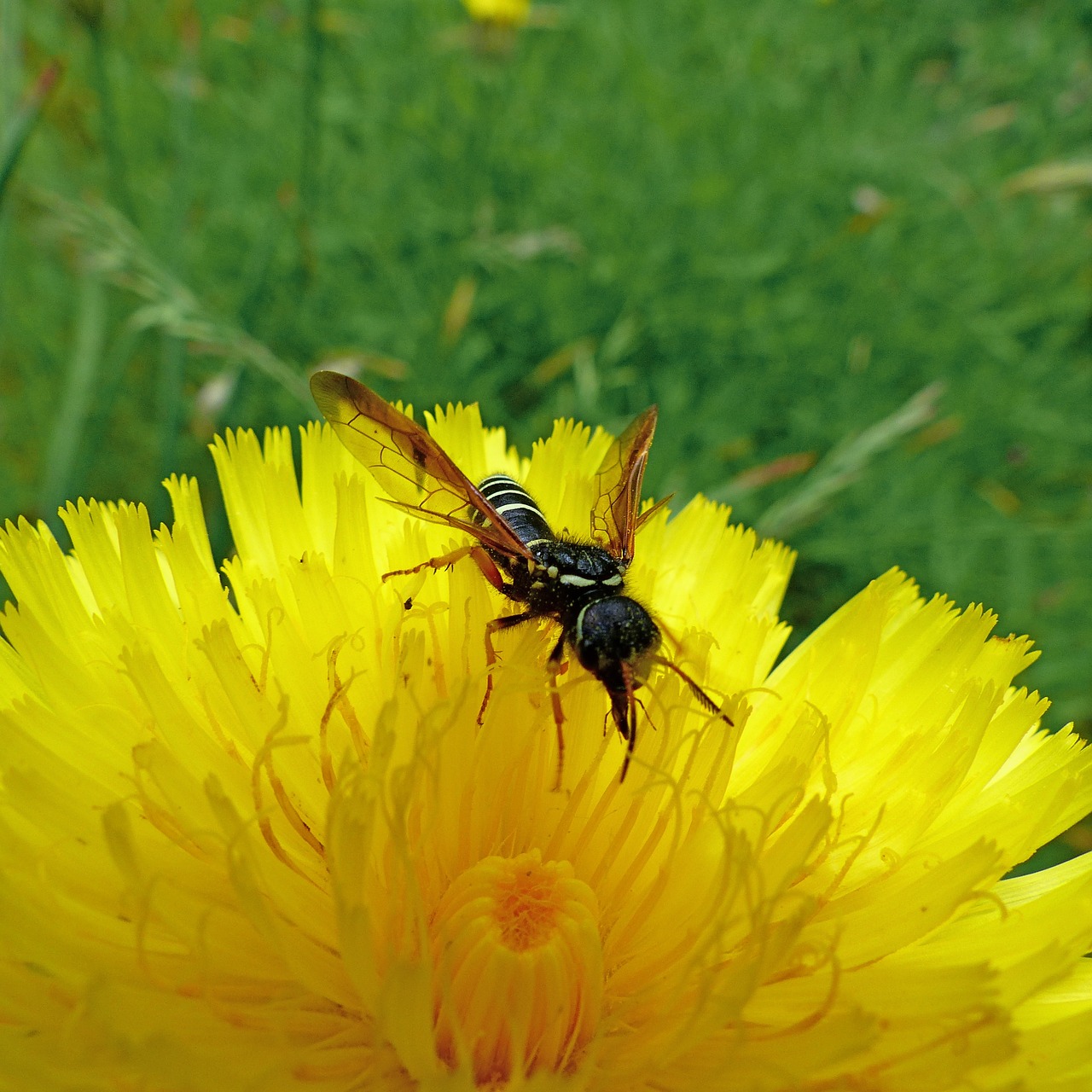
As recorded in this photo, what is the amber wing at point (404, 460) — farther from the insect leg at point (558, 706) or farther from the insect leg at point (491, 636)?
the insect leg at point (558, 706)

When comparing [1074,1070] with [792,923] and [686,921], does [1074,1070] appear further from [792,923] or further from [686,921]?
[686,921]

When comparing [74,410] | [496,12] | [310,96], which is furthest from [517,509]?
[496,12]

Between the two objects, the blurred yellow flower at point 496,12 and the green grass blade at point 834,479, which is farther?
the blurred yellow flower at point 496,12

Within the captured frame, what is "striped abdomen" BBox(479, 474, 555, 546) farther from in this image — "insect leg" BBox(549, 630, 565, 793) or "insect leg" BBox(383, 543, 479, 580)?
"insect leg" BBox(549, 630, 565, 793)

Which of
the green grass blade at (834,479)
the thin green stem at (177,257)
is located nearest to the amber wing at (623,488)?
the green grass blade at (834,479)

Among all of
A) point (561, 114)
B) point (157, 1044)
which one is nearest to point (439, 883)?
point (157, 1044)

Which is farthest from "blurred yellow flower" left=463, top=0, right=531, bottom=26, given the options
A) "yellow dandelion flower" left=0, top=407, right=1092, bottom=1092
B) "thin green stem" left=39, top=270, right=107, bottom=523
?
"yellow dandelion flower" left=0, top=407, right=1092, bottom=1092

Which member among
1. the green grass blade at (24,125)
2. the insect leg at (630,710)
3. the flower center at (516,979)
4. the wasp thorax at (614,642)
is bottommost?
the flower center at (516,979)
